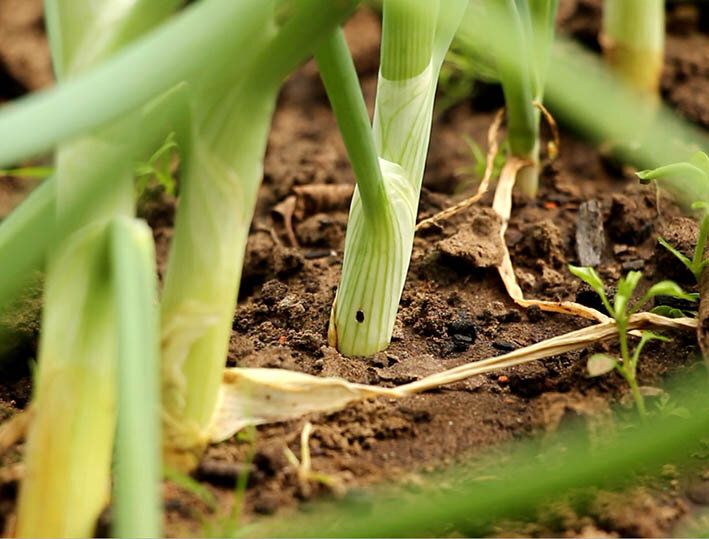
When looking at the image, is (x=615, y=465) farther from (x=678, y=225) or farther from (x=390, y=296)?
(x=678, y=225)

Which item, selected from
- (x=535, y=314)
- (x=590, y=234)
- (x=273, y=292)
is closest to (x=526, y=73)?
(x=590, y=234)

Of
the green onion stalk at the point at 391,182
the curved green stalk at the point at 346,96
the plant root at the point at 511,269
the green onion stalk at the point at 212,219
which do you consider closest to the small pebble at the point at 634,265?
the plant root at the point at 511,269

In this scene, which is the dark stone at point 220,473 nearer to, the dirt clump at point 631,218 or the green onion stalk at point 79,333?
the green onion stalk at point 79,333

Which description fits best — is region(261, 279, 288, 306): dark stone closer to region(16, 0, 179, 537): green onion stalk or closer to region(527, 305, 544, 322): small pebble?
region(527, 305, 544, 322): small pebble

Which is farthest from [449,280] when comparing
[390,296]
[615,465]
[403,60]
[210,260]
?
[615,465]

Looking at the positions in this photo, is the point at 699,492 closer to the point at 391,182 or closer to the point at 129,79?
the point at 391,182

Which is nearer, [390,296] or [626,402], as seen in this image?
[626,402]
